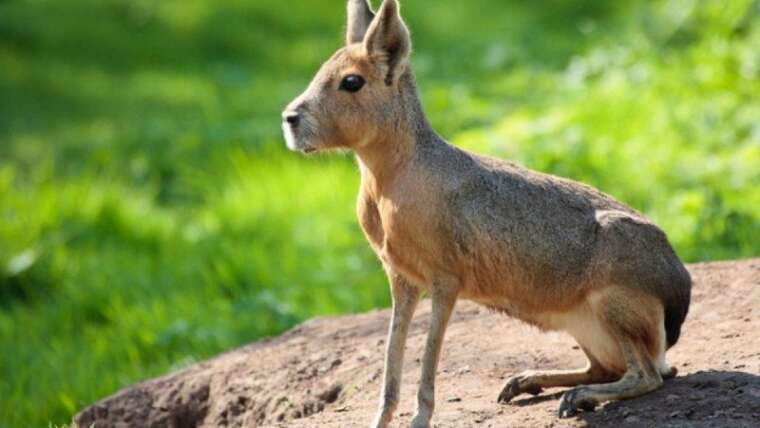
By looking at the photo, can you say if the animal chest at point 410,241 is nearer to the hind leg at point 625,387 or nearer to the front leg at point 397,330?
the front leg at point 397,330

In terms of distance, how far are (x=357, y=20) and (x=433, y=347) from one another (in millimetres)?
1185

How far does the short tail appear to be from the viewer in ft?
15.9

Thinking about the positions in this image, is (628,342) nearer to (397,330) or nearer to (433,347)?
(433,347)

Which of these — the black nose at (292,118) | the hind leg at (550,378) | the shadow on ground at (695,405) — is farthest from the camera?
the hind leg at (550,378)

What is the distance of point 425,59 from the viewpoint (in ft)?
41.4

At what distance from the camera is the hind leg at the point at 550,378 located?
4.97 meters

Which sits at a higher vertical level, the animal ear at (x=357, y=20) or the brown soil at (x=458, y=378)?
the animal ear at (x=357, y=20)

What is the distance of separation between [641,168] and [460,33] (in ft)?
19.8

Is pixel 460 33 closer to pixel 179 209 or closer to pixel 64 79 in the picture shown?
pixel 64 79

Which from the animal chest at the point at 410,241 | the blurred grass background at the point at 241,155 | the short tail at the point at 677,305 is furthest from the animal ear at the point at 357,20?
the blurred grass background at the point at 241,155

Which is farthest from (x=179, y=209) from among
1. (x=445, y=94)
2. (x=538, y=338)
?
(x=538, y=338)

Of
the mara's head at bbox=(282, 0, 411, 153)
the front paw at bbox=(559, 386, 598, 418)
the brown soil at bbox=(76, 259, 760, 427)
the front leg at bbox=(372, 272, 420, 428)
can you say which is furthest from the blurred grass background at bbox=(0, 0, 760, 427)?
the front paw at bbox=(559, 386, 598, 418)

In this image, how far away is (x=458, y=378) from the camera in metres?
5.45

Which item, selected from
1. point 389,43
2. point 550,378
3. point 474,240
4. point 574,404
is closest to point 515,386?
point 550,378
